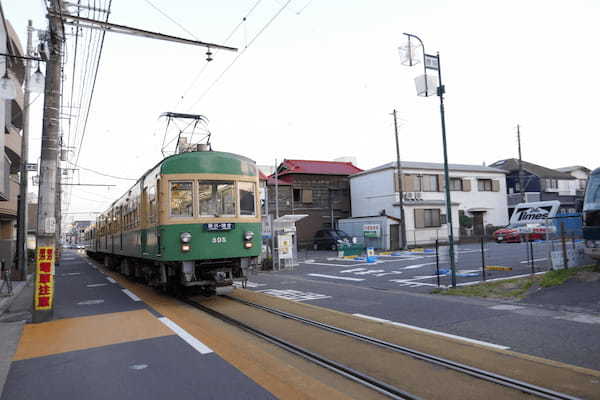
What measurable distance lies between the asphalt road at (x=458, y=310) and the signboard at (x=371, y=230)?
559 inches

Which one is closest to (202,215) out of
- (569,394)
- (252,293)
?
(252,293)

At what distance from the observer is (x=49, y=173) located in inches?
339

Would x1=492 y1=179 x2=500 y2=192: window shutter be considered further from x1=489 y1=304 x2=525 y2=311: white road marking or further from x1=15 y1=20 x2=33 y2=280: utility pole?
x1=15 y1=20 x2=33 y2=280: utility pole

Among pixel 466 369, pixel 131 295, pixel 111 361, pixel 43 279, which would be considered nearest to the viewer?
pixel 466 369

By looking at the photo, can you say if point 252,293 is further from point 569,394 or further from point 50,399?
point 569,394

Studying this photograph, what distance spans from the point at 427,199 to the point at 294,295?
25705 millimetres

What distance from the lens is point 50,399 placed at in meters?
4.18

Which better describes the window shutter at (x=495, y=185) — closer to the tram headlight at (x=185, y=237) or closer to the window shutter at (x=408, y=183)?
the window shutter at (x=408, y=183)

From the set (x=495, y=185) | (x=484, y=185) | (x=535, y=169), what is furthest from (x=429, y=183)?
(x=535, y=169)

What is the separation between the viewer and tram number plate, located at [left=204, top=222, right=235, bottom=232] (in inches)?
357

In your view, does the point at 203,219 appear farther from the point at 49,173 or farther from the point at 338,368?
the point at 338,368

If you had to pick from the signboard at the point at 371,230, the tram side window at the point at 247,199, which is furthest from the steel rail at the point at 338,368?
the signboard at the point at 371,230

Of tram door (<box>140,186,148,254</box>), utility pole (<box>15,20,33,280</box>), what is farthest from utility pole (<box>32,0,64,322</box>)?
utility pole (<box>15,20,33,280</box>)

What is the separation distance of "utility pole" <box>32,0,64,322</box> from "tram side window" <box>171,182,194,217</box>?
2452 mm
